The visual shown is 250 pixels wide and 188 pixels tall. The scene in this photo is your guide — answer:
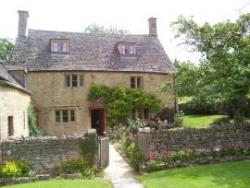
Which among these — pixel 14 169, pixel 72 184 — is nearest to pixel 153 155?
pixel 72 184

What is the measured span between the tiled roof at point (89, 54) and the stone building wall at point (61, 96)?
0.62 meters

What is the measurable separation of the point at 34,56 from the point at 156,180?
22109 millimetres

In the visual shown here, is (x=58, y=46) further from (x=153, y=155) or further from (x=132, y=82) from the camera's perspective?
(x=153, y=155)

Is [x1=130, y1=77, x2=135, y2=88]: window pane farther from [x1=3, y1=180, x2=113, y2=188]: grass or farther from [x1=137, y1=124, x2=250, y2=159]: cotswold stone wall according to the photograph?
[x1=3, y1=180, x2=113, y2=188]: grass

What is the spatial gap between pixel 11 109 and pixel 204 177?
11779mm

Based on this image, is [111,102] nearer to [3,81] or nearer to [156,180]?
[3,81]

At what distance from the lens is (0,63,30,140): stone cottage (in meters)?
20.2

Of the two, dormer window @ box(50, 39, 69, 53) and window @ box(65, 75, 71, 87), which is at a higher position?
dormer window @ box(50, 39, 69, 53)

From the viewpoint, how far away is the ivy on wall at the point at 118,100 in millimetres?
34906

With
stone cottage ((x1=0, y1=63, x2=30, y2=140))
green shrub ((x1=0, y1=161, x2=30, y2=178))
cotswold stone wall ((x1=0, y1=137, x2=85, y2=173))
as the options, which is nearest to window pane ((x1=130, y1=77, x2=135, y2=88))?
stone cottage ((x1=0, y1=63, x2=30, y2=140))

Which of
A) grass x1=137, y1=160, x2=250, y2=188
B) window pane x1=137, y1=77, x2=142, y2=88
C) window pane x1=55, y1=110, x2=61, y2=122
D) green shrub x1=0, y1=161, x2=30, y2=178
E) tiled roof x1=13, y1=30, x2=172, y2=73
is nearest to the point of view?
grass x1=137, y1=160, x2=250, y2=188

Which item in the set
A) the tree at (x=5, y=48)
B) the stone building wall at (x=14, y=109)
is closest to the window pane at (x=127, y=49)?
the stone building wall at (x=14, y=109)

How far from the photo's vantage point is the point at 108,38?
3916cm

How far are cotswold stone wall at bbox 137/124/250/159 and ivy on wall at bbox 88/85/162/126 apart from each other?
1560 centimetres
